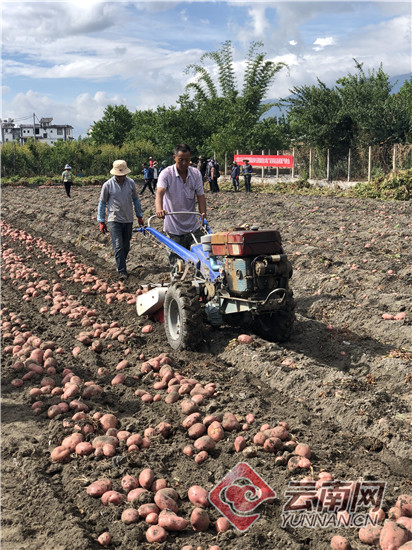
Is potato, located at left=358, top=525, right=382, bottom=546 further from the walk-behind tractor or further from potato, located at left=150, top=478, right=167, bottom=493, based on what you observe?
the walk-behind tractor

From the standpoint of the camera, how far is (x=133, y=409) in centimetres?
429

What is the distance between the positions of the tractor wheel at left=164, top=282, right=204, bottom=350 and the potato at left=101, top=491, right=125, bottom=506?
2.21 meters

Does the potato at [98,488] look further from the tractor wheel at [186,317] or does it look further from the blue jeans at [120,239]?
the blue jeans at [120,239]

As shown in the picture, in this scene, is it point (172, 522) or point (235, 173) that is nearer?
point (172, 522)

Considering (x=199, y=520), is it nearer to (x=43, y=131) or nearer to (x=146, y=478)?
(x=146, y=478)

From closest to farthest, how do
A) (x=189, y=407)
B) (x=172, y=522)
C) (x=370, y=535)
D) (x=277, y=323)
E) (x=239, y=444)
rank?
(x=370, y=535) < (x=172, y=522) < (x=239, y=444) < (x=189, y=407) < (x=277, y=323)

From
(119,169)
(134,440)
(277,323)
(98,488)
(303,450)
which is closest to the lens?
(98,488)

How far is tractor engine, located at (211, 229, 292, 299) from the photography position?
194 inches

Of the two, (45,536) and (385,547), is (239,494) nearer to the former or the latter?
(385,547)

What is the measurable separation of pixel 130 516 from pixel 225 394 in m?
1.52

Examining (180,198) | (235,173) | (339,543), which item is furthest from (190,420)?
(235,173)

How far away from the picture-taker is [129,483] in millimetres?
3191

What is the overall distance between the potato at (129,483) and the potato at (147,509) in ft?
0.77

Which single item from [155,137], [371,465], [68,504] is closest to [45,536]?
[68,504]
